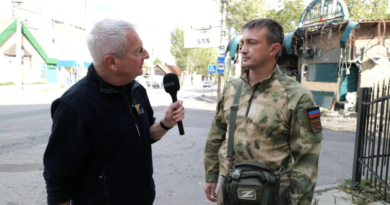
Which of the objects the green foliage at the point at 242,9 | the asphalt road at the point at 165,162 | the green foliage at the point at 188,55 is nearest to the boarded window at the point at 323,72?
the asphalt road at the point at 165,162

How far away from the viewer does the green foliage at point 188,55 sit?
5634cm

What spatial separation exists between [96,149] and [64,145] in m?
0.17

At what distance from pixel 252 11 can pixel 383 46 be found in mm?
16263

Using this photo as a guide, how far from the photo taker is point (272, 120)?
1.85 metres

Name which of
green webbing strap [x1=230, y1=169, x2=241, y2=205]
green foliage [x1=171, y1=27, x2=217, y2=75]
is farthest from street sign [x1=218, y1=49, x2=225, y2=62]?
green foliage [x1=171, y1=27, x2=217, y2=75]

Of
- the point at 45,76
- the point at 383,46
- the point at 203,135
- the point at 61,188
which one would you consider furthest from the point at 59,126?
the point at 45,76

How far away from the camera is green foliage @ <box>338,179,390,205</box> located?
11.3ft

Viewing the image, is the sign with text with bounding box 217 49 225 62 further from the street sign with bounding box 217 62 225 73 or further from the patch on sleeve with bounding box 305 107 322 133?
the patch on sleeve with bounding box 305 107 322 133

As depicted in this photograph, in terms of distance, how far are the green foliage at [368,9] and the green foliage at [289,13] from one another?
340cm

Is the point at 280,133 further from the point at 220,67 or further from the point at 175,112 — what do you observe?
the point at 220,67

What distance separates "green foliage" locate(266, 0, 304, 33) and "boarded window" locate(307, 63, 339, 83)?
9977 mm

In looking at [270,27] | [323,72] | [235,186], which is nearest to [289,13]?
[323,72]

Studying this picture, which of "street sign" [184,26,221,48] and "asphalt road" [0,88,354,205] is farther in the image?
"street sign" [184,26,221,48]

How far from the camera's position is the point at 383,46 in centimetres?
1085
